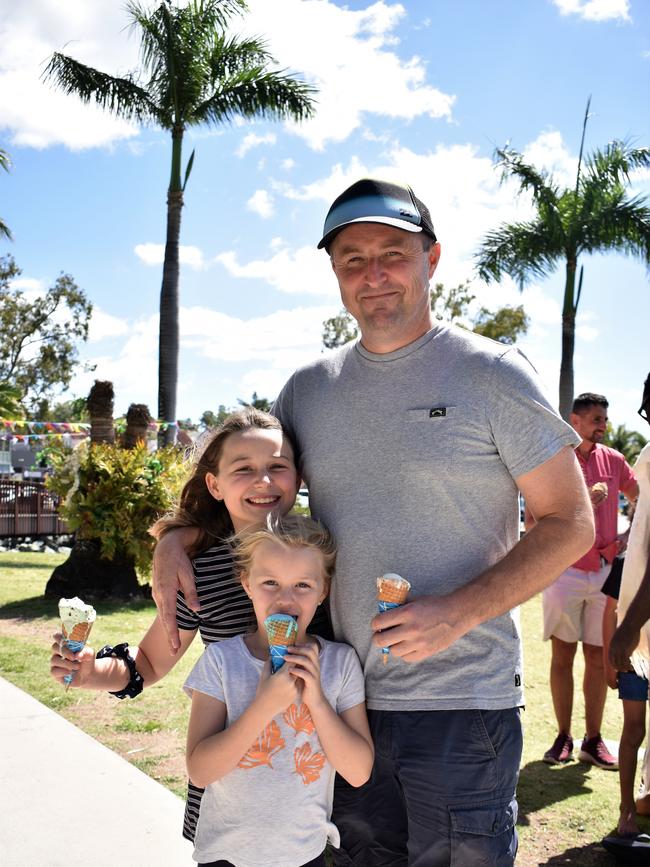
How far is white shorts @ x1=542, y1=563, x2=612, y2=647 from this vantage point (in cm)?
558

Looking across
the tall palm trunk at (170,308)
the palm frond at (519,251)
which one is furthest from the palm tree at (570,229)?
the tall palm trunk at (170,308)

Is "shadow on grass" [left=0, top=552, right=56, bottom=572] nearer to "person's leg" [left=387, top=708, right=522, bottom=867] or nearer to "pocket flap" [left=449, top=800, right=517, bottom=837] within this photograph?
"person's leg" [left=387, top=708, right=522, bottom=867]

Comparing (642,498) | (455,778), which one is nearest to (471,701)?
(455,778)

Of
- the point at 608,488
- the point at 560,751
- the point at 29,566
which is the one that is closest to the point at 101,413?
the point at 29,566

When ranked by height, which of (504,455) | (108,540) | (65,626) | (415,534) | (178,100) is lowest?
(108,540)

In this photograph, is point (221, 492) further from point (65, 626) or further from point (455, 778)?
point (455, 778)

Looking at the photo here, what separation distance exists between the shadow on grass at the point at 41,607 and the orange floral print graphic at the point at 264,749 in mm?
7623

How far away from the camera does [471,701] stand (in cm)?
210

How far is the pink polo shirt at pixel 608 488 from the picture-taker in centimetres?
571

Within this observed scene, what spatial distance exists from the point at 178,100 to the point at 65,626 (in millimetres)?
15895

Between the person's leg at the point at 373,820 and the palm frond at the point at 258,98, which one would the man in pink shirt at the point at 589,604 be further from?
the palm frond at the point at 258,98

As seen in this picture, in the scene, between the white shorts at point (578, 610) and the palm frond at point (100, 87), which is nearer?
the white shorts at point (578, 610)

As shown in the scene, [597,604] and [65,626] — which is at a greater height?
[65,626]

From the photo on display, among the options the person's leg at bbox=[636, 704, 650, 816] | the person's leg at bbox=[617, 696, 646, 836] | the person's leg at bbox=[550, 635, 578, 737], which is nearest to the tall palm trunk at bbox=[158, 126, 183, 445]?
the person's leg at bbox=[550, 635, 578, 737]
